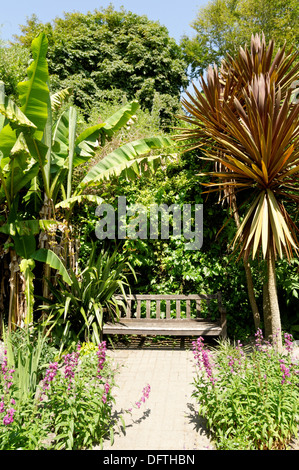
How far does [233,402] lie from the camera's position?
9.14 ft

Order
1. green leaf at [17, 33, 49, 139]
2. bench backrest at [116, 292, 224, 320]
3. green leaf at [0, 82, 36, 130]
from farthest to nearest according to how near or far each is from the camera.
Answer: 1. bench backrest at [116, 292, 224, 320]
2. green leaf at [17, 33, 49, 139]
3. green leaf at [0, 82, 36, 130]

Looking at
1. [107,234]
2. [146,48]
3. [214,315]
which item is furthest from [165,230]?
[146,48]

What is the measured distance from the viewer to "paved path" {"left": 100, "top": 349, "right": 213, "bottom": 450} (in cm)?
296

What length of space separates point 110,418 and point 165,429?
52cm

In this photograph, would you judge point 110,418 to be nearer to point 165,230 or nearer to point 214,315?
point 214,315

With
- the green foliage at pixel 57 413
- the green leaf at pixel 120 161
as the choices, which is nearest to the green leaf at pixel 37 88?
the green leaf at pixel 120 161

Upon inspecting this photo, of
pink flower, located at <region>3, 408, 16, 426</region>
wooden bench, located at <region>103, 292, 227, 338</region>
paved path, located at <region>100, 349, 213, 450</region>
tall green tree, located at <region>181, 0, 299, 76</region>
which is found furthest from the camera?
tall green tree, located at <region>181, 0, 299, 76</region>

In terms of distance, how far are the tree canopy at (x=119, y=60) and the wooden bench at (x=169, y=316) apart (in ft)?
47.8

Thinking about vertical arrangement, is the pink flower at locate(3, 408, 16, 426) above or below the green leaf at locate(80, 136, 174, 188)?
below

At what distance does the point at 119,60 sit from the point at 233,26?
9993mm

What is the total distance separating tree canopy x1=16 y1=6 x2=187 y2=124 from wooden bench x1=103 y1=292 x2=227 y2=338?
47.8 feet

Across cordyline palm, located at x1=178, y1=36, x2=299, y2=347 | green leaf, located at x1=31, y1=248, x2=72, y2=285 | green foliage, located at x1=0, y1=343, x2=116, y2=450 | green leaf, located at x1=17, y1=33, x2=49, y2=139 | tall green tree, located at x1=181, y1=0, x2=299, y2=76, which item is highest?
tall green tree, located at x1=181, y1=0, x2=299, y2=76

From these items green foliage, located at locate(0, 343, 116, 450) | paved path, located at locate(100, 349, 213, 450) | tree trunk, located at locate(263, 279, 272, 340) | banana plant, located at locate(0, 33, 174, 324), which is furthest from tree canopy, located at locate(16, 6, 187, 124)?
green foliage, located at locate(0, 343, 116, 450)

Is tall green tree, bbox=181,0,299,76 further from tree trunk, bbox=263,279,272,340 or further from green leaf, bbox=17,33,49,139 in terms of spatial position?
tree trunk, bbox=263,279,272,340
